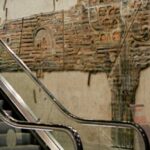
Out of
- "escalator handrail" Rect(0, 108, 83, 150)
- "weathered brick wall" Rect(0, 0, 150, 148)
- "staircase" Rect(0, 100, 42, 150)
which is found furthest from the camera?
"weathered brick wall" Rect(0, 0, 150, 148)

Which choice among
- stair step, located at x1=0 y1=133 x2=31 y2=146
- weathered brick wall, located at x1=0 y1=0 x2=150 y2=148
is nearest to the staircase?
stair step, located at x1=0 y1=133 x2=31 y2=146

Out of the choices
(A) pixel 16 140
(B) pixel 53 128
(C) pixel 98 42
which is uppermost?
(C) pixel 98 42

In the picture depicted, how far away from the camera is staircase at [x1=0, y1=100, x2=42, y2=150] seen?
5148 mm

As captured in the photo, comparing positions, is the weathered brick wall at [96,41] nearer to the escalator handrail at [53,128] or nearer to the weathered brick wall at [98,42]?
the weathered brick wall at [98,42]

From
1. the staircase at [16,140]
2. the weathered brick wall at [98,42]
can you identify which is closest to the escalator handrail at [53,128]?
the staircase at [16,140]

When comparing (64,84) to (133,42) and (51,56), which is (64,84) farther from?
(133,42)

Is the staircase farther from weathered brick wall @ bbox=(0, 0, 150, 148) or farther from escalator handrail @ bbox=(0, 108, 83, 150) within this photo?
weathered brick wall @ bbox=(0, 0, 150, 148)

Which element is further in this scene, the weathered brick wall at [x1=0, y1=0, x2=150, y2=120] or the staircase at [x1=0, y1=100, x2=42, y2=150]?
the weathered brick wall at [x1=0, y1=0, x2=150, y2=120]

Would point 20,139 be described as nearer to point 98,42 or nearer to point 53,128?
point 53,128

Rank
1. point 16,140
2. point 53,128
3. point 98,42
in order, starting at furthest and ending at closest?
point 98,42
point 16,140
point 53,128

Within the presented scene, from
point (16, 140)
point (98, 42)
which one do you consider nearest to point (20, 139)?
point (16, 140)

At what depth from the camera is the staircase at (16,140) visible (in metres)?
5.15

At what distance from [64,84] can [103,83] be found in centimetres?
91

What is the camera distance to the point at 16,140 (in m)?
5.26
